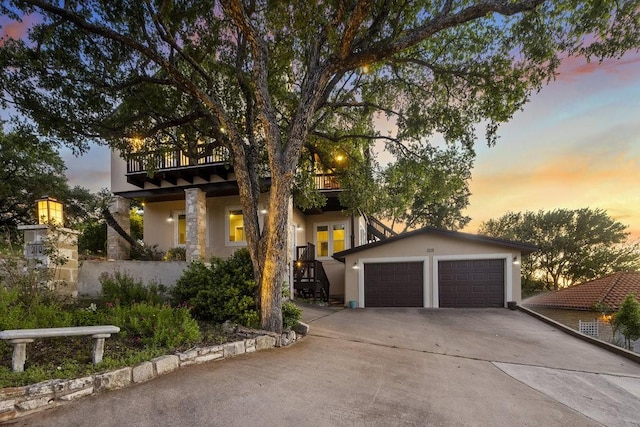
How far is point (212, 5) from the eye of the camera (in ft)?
25.1

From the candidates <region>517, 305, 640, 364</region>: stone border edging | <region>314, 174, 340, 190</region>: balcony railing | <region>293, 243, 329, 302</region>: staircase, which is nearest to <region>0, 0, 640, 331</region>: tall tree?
<region>314, 174, 340, 190</region>: balcony railing

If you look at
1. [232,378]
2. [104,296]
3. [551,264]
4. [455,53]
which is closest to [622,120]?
[455,53]

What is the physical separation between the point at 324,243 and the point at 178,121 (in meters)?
9.63

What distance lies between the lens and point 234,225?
13367mm

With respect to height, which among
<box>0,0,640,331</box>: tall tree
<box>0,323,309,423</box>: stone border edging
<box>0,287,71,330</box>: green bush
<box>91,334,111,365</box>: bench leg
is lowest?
<box>0,323,309,423</box>: stone border edging

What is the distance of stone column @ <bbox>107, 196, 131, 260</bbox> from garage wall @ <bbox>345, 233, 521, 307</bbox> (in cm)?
922

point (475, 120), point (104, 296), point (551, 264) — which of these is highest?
point (475, 120)

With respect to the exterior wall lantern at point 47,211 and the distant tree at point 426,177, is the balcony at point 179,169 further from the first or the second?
the distant tree at point 426,177

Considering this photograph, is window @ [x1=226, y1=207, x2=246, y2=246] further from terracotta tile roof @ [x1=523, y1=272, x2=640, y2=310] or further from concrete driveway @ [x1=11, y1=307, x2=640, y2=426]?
terracotta tile roof @ [x1=523, y1=272, x2=640, y2=310]

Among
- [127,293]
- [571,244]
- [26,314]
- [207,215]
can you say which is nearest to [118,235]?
[207,215]

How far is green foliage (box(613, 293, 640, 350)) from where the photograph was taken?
7.36 meters

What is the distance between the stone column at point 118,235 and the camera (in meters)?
12.3

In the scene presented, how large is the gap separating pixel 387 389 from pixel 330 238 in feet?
38.5

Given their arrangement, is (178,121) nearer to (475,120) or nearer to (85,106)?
(85,106)
